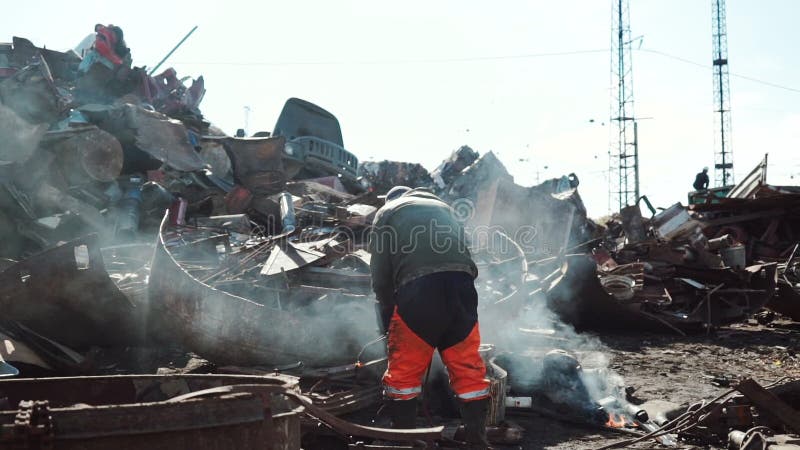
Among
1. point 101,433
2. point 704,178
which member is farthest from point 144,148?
point 704,178

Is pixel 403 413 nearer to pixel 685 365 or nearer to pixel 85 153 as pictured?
pixel 685 365

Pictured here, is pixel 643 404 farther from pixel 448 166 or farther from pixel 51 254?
pixel 448 166

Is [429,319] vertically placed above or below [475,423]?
above

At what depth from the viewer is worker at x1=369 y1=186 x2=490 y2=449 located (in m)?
3.49

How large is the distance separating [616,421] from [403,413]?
186 centimetres

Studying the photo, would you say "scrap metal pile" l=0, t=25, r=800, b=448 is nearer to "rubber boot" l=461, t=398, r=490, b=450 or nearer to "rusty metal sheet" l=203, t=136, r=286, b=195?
"rusty metal sheet" l=203, t=136, r=286, b=195

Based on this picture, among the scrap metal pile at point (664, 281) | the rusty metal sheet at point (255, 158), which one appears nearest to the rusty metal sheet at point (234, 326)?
the scrap metal pile at point (664, 281)

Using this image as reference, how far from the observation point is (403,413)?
3.50 meters

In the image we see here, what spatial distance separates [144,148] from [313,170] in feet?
12.1

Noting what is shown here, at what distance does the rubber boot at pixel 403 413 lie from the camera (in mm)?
3486

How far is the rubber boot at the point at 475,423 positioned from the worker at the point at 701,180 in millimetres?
17107

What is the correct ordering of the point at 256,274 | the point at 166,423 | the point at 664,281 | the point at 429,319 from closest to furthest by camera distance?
the point at 166,423 < the point at 429,319 < the point at 256,274 < the point at 664,281

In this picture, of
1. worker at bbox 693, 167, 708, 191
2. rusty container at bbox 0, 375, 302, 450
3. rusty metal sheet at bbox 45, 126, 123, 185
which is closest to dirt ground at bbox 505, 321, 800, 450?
rusty container at bbox 0, 375, 302, 450

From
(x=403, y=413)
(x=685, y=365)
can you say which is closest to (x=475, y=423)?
(x=403, y=413)
